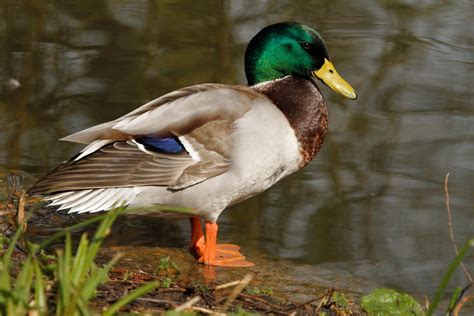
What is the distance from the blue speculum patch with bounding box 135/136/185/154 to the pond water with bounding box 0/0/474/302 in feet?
2.29

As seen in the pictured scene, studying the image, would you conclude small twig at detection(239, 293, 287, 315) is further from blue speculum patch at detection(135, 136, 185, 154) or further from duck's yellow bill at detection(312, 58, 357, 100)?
duck's yellow bill at detection(312, 58, 357, 100)

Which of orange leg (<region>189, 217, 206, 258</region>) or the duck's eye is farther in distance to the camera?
the duck's eye

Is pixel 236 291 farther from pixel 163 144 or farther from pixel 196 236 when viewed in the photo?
pixel 196 236

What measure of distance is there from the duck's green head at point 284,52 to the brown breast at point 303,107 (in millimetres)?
56

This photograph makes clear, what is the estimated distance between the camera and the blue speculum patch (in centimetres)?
488

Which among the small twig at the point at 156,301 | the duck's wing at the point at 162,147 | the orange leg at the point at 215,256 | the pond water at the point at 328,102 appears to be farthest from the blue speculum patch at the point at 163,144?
the small twig at the point at 156,301

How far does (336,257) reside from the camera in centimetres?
532

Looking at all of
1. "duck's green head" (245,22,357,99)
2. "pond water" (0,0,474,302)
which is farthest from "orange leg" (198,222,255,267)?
"duck's green head" (245,22,357,99)

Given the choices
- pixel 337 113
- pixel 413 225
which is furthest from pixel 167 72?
pixel 413 225

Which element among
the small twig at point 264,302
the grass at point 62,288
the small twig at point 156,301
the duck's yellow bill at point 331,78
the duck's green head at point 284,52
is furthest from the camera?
the duck's yellow bill at point 331,78

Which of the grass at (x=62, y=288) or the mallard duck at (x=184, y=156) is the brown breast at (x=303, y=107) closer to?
the mallard duck at (x=184, y=156)

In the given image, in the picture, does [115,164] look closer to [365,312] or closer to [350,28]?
[365,312]

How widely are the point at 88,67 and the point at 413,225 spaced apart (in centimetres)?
332

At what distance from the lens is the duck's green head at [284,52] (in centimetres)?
540
